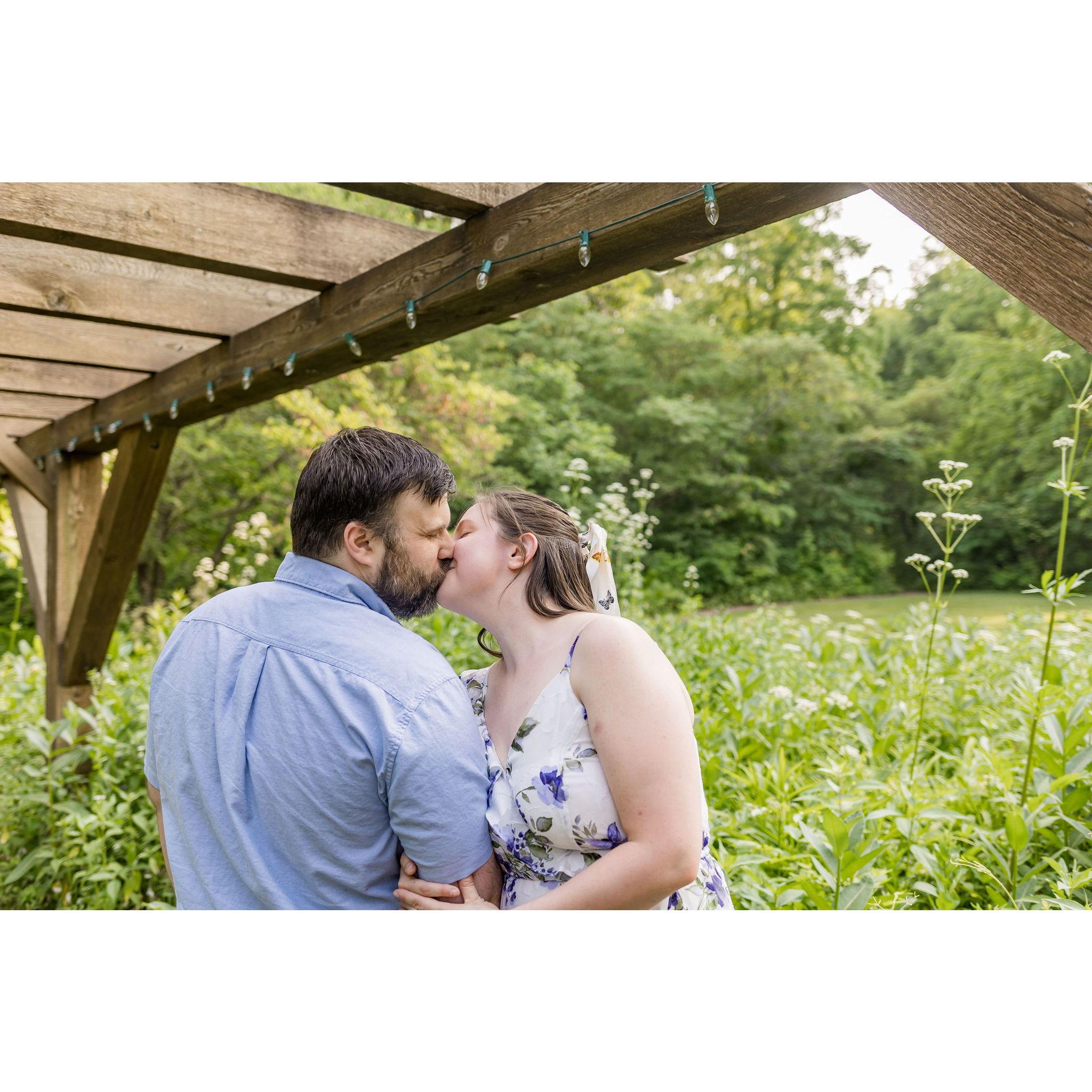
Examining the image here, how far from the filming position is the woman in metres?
1.29

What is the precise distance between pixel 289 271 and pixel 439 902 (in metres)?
1.79

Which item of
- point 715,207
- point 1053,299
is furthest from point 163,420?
point 1053,299

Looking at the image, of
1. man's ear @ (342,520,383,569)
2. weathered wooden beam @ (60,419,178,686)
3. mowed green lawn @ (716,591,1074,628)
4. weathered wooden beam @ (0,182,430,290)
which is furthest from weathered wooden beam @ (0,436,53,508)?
mowed green lawn @ (716,591,1074,628)

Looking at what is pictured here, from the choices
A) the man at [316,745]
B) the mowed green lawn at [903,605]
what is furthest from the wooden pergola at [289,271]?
the mowed green lawn at [903,605]

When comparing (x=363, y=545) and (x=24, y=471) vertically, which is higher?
(x=24, y=471)

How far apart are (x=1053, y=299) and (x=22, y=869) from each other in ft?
13.4

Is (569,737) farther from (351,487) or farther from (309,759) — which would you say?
(351,487)

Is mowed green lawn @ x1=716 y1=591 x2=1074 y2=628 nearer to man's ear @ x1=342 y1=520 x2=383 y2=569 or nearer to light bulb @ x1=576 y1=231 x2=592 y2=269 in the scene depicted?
light bulb @ x1=576 y1=231 x2=592 y2=269

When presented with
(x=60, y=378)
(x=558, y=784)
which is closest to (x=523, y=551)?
(x=558, y=784)

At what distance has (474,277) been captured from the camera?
2.04 m

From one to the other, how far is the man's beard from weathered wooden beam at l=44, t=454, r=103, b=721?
11.4ft

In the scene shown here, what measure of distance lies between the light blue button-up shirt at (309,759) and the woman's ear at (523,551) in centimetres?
27

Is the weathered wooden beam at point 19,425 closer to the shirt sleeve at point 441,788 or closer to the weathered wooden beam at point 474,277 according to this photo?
the weathered wooden beam at point 474,277

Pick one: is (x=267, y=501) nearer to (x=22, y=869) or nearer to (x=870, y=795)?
(x=22, y=869)
